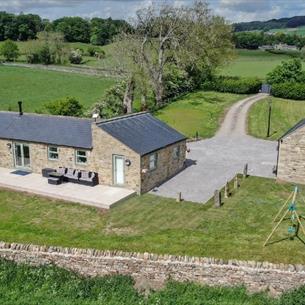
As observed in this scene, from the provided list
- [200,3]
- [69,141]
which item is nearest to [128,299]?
[69,141]

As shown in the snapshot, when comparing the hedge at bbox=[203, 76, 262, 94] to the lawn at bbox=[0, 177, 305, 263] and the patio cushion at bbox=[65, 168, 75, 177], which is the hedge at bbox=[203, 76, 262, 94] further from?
the patio cushion at bbox=[65, 168, 75, 177]

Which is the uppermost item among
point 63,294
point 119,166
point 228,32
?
point 228,32

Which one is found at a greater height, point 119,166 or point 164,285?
point 119,166

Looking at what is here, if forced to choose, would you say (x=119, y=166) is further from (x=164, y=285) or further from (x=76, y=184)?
(x=164, y=285)

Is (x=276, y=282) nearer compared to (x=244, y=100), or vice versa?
(x=276, y=282)

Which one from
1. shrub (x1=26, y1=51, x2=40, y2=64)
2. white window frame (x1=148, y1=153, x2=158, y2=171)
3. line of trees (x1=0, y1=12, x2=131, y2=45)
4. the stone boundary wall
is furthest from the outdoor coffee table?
line of trees (x1=0, y1=12, x2=131, y2=45)
